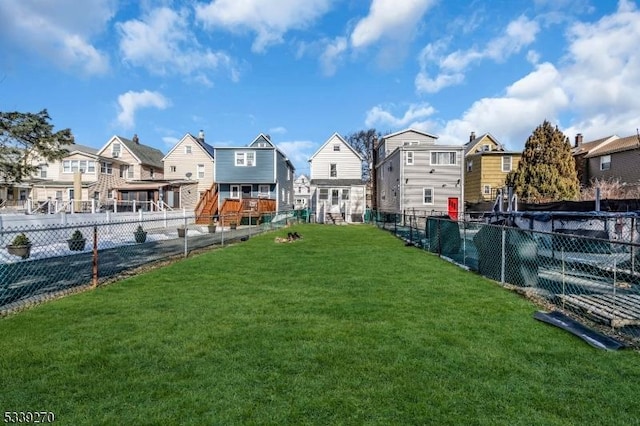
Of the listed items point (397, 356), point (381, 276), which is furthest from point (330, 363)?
point (381, 276)

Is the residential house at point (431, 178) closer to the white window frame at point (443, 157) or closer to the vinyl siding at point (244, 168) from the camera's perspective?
the white window frame at point (443, 157)

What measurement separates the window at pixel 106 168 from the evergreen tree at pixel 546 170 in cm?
3580

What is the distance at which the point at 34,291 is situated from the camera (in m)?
7.18

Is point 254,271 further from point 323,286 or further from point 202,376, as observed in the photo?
point 202,376

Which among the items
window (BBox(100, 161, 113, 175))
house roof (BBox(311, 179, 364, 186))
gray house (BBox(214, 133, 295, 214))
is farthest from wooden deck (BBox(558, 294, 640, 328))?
window (BBox(100, 161, 113, 175))

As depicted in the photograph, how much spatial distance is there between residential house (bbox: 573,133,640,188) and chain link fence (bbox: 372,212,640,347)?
780 inches

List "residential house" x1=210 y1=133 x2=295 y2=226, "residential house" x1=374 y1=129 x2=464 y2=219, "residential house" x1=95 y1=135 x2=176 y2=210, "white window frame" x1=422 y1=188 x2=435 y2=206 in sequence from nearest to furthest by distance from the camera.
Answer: "residential house" x1=374 y1=129 x2=464 y2=219 → "white window frame" x1=422 y1=188 x2=435 y2=206 → "residential house" x1=210 y1=133 x2=295 y2=226 → "residential house" x1=95 y1=135 x2=176 y2=210

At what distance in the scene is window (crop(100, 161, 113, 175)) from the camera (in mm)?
36191

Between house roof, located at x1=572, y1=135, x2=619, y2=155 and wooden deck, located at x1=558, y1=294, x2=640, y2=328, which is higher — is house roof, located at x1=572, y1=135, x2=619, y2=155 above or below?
above

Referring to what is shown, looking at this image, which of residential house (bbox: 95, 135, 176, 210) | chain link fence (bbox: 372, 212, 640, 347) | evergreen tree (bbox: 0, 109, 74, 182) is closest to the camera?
chain link fence (bbox: 372, 212, 640, 347)

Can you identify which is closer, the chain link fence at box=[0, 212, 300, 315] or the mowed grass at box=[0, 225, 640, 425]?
the mowed grass at box=[0, 225, 640, 425]

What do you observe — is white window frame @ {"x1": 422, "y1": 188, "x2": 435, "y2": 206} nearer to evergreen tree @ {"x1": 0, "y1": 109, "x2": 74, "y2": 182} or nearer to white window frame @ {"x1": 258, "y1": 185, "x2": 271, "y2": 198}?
white window frame @ {"x1": 258, "y1": 185, "x2": 271, "y2": 198}

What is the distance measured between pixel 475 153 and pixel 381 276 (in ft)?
109

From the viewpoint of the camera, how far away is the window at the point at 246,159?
105 feet
